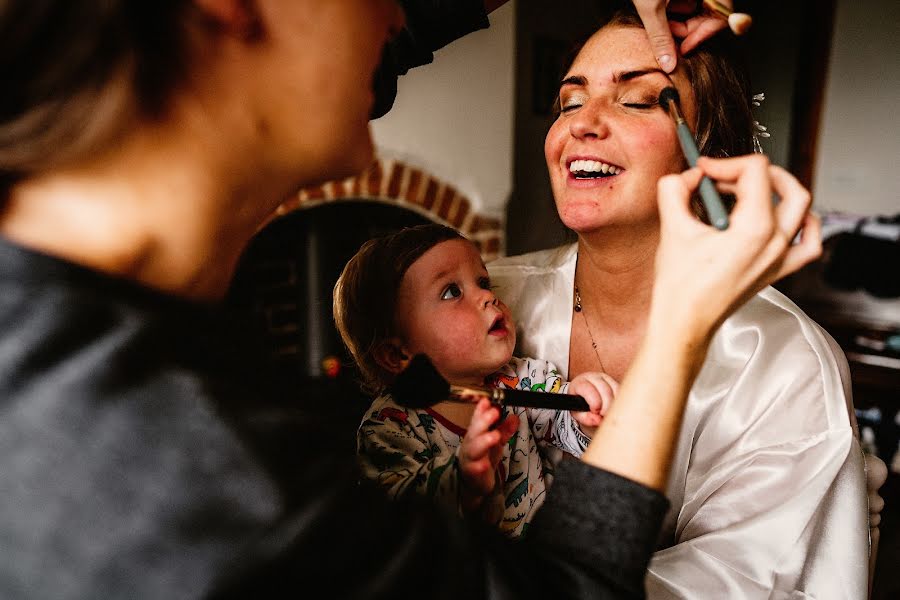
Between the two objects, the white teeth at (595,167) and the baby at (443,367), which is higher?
the white teeth at (595,167)

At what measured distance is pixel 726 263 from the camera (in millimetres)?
536

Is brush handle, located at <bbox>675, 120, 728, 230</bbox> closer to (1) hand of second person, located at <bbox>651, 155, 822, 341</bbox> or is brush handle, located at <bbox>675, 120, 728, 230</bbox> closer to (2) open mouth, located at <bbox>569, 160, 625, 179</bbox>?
(1) hand of second person, located at <bbox>651, 155, 822, 341</bbox>

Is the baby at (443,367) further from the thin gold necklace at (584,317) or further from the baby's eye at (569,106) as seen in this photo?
the baby's eye at (569,106)

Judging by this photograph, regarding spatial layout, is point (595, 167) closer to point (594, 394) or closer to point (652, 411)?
point (594, 394)

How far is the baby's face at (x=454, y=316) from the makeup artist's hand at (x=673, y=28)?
0.49 meters

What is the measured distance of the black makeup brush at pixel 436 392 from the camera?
0.75 m

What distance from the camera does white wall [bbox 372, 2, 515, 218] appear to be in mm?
2488

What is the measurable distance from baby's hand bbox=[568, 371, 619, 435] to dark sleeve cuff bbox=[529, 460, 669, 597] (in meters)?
0.43

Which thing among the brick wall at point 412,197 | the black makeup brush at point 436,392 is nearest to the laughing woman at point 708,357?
the black makeup brush at point 436,392

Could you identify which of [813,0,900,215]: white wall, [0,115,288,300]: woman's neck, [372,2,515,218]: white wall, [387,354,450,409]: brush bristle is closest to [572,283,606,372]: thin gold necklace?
[387,354,450,409]: brush bristle

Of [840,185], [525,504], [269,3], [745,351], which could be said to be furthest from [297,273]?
[840,185]

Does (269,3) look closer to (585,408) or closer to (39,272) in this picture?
(39,272)

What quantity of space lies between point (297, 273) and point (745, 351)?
1.90 metres

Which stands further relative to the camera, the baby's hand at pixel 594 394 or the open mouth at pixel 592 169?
the open mouth at pixel 592 169
